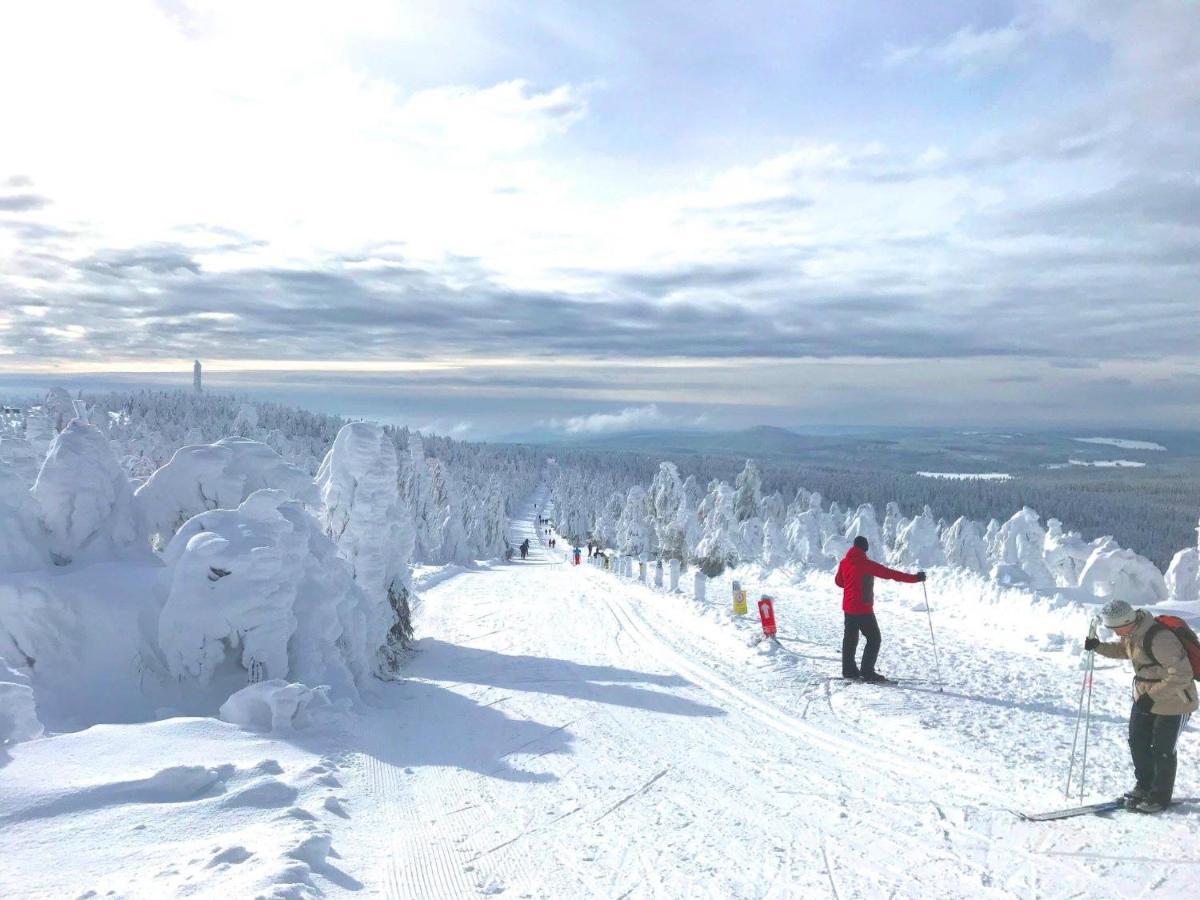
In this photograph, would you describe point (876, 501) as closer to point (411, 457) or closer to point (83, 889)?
point (411, 457)

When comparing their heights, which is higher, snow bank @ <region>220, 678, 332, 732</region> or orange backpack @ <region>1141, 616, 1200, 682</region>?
orange backpack @ <region>1141, 616, 1200, 682</region>

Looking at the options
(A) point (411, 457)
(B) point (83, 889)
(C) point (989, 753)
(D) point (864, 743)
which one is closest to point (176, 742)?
(B) point (83, 889)

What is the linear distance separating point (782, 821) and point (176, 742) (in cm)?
528

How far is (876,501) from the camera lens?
13738cm

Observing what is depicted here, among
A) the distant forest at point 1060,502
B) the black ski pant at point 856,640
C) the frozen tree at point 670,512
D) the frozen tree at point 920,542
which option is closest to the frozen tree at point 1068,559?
the frozen tree at point 920,542

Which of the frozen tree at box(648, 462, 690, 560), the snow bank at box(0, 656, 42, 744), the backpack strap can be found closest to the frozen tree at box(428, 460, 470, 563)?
the frozen tree at box(648, 462, 690, 560)

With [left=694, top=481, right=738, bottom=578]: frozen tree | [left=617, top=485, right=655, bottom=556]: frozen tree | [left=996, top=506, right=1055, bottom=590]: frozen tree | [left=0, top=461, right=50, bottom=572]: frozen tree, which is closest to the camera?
[left=0, top=461, right=50, bottom=572]: frozen tree

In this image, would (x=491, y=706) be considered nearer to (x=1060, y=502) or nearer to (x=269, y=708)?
(x=269, y=708)

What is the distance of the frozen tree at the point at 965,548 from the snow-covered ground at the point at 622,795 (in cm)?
4128

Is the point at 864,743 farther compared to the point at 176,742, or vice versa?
the point at 864,743

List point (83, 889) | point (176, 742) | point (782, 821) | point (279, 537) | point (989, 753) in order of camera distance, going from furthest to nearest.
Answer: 1. point (279, 537)
2. point (989, 753)
3. point (176, 742)
4. point (782, 821)
5. point (83, 889)

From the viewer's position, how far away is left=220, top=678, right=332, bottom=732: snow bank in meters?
7.80

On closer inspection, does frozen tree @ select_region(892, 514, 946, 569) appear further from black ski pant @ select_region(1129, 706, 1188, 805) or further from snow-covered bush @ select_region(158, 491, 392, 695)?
black ski pant @ select_region(1129, 706, 1188, 805)

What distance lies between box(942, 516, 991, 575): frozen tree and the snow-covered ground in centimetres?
4128
